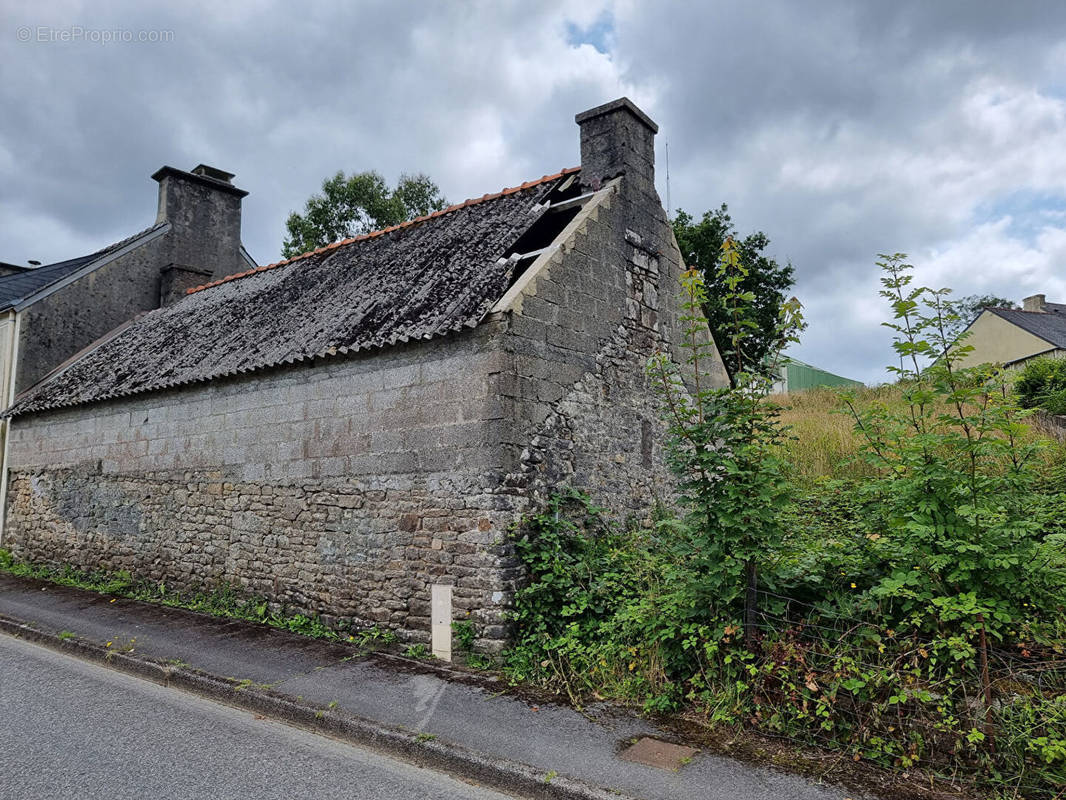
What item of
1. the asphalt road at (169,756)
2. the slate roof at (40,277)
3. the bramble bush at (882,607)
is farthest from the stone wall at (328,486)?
the slate roof at (40,277)

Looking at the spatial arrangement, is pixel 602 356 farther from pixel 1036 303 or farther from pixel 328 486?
pixel 1036 303

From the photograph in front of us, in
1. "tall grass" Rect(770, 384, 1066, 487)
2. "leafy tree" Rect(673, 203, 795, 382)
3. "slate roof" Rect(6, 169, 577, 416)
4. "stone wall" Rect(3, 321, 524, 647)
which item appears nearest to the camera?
"stone wall" Rect(3, 321, 524, 647)

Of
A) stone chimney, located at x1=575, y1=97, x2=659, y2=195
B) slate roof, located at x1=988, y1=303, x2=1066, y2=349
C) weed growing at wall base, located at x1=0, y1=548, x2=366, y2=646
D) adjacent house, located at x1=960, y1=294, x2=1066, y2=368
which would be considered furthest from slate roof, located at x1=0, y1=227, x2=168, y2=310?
slate roof, located at x1=988, y1=303, x2=1066, y2=349

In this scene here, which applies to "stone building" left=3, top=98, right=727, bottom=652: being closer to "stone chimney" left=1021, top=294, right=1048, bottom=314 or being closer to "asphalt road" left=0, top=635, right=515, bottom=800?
"asphalt road" left=0, top=635, right=515, bottom=800

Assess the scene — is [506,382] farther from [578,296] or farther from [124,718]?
[124,718]

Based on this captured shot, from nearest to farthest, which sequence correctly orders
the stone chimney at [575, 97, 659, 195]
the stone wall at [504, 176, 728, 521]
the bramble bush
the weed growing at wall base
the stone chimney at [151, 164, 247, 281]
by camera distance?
the bramble bush
the stone wall at [504, 176, 728, 521]
the weed growing at wall base
the stone chimney at [575, 97, 659, 195]
the stone chimney at [151, 164, 247, 281]

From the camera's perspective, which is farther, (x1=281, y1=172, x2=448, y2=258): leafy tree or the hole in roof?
(x1=281, y1=172, x2=448, y2=258): leafy tree

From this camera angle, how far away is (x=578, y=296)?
8.41 meters

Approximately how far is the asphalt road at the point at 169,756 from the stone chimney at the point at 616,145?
7522 millimetres

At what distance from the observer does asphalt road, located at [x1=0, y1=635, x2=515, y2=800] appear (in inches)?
181

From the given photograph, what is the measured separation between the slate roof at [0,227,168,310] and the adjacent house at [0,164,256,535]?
0.02 meters

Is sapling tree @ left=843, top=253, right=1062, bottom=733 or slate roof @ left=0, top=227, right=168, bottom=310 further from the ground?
slate roof @ left=0, top=227, right=168, bottom=310

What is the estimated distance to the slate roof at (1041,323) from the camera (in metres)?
26.4

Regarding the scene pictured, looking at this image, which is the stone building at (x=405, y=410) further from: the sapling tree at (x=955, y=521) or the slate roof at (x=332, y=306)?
the sapling tree at (x=955, y=521)
